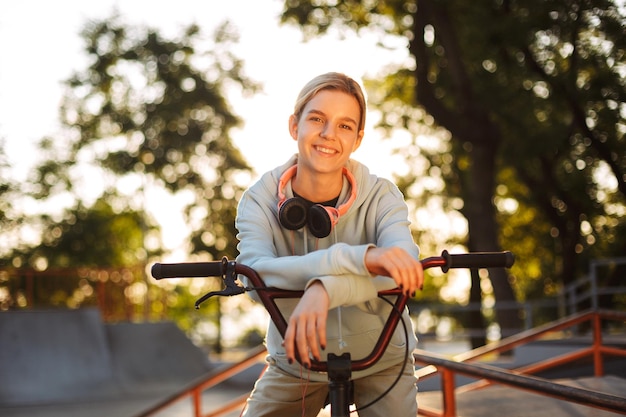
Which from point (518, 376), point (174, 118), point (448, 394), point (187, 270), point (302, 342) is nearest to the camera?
point (302, 342)

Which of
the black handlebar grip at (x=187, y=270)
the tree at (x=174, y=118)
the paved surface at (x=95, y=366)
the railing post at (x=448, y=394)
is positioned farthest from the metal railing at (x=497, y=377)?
the tree at (x=174, y=118)

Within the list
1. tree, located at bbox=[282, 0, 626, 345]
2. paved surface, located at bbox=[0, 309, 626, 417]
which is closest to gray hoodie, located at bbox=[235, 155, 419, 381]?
→ paved surface, located at bbox=[0, 309, 626, 417]

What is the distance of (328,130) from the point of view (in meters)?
2.22

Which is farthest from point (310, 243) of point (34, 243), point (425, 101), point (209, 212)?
point (34, 243)

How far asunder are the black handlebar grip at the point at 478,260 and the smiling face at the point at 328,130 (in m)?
0.46

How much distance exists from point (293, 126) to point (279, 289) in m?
0.59

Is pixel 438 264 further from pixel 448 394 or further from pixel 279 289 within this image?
pixel 448 394

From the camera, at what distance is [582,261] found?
72.9 feet

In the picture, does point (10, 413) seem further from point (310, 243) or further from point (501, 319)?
point (310, 243)

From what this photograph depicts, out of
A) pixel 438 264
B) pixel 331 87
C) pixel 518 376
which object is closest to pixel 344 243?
pixel 438 264

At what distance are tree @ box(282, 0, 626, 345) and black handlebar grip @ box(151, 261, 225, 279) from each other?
12946 millimetres

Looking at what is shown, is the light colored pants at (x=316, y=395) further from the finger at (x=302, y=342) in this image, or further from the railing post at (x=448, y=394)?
the railing post at (x=448, y=394)

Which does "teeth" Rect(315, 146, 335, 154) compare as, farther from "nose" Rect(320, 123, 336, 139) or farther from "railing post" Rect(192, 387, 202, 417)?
"railing post" Rect(192, 387, 202, 417)

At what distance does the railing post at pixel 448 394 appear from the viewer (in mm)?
4371
